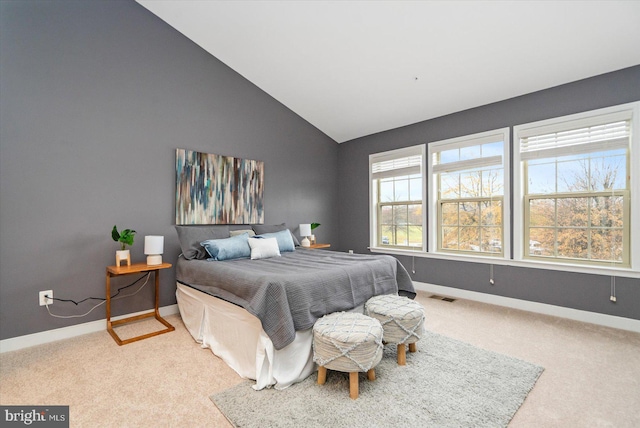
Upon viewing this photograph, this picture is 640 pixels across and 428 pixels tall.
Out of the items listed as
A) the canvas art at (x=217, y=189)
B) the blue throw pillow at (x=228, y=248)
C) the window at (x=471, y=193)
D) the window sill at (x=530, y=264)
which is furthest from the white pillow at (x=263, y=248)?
the window at (x=471, y=193)

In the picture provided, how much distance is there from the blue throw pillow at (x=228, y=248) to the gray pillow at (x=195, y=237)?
0.09 meters

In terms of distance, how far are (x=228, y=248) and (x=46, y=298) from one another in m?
1.64

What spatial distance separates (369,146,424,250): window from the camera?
456 cm

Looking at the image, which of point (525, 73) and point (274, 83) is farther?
point (274, 83)

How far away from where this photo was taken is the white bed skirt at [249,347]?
195 cm

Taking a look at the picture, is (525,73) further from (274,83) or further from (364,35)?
(274,83)

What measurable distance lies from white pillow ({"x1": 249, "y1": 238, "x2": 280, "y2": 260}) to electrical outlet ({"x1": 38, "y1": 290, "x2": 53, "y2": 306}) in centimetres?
183

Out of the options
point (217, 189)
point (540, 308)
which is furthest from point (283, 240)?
point (540, 308)

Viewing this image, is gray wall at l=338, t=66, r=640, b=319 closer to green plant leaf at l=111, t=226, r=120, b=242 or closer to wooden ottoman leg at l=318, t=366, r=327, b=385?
wooden ottoman leg at l=318, t=366, r=327, b=385

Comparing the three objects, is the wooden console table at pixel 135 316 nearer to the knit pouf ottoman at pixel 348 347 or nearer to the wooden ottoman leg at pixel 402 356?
the knit pouf ottoman at pixel 348 347

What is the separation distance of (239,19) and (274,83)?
1057mm

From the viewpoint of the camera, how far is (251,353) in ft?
6.87

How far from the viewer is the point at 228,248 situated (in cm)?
314

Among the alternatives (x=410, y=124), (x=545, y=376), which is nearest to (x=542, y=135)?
(x=410, y=124)
